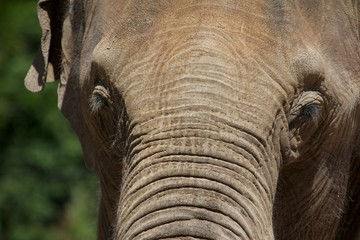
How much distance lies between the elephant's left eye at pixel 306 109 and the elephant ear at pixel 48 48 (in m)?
1.26

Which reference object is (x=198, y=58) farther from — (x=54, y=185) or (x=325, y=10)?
(x=54, y=185)

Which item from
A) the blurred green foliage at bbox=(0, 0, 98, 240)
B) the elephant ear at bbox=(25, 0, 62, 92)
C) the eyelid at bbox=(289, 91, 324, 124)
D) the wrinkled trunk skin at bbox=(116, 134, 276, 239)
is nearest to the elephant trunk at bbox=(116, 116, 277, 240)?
the wrinkled trunk skin at bbox=(116, 134, 276, 239)

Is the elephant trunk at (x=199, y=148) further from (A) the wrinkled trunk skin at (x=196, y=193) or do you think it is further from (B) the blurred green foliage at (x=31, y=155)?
(B) the blurred green foliage at (x=31, y=155)

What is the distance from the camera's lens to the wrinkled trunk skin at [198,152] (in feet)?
14.6

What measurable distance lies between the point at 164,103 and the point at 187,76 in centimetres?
10

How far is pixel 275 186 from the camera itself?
4.84m

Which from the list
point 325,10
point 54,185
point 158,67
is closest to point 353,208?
point 325,10

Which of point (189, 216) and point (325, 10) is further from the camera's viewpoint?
point (325, 10)

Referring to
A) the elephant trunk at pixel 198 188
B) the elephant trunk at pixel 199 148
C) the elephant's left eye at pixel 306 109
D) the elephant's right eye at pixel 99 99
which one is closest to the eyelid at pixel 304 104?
the elephant's left eye at pixel 306 109

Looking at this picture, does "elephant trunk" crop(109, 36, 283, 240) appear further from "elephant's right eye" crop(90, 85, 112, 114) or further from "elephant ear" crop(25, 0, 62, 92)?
"elephant ear" crop(25, 0, 62, 92)

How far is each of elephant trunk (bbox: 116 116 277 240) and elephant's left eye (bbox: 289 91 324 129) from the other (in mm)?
361

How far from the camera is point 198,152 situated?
4.55 meters

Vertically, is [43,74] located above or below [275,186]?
above

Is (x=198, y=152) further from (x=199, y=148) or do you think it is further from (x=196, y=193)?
(x=196, y=193)
